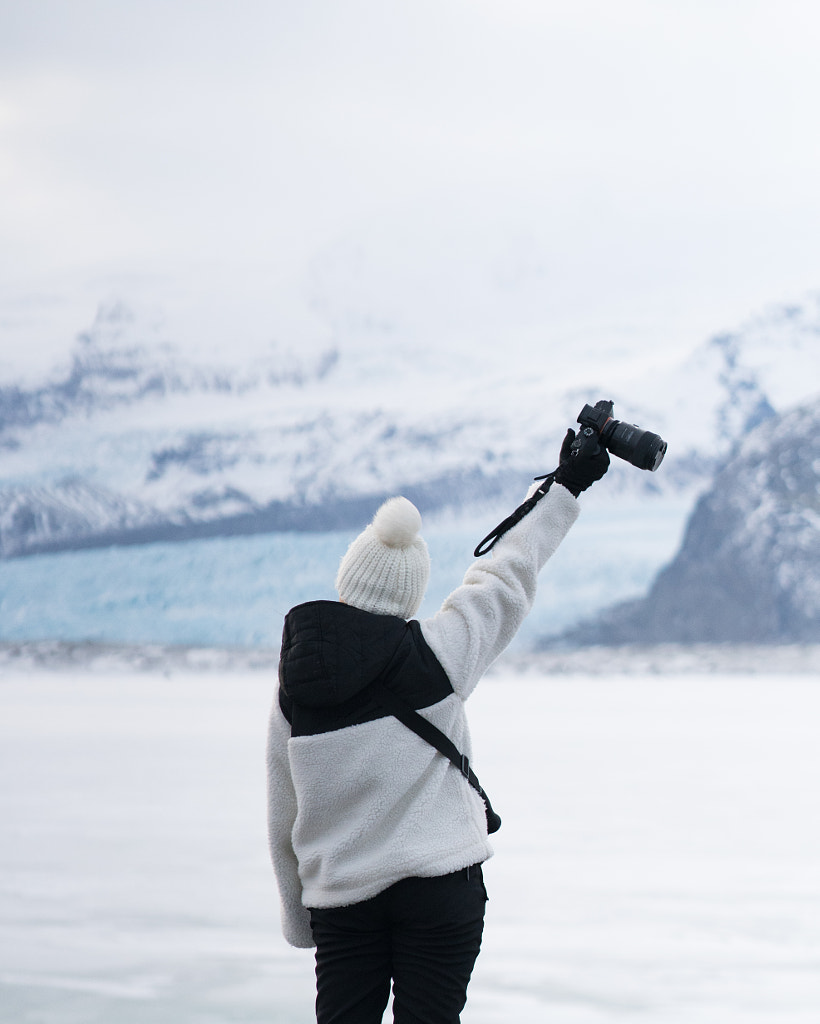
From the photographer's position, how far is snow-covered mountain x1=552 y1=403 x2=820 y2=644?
23.9 ft

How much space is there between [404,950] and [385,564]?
1.10 feet

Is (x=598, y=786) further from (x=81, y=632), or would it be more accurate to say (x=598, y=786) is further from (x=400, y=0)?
(x=400, y=0)

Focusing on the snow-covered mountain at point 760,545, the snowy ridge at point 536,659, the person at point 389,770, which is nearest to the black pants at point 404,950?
the person at point 389,770

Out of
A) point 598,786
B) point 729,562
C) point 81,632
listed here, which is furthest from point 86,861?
point 729,562

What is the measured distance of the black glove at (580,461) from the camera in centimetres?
106

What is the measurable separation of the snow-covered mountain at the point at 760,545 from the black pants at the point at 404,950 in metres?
6.43

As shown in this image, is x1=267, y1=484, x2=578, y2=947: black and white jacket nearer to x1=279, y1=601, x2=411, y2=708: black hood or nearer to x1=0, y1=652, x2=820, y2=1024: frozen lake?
x1=279, y1=601, x2=411, y2=708: black hood

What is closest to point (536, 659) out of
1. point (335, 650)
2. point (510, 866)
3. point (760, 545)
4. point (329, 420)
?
point (760, 545)

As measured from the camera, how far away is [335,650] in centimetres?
96

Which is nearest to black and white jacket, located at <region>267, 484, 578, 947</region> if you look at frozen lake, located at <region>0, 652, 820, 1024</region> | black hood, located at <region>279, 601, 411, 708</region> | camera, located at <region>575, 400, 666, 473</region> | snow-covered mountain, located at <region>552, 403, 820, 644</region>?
black hood, located at <region>279, 601, 411, 708</region>

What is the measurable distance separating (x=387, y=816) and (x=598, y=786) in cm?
328

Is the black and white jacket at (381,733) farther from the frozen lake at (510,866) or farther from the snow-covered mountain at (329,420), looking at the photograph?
the snow-covered mountain at (329,420)

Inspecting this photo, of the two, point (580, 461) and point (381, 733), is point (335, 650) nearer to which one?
point (381, 733)

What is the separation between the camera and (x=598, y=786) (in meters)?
4.12
